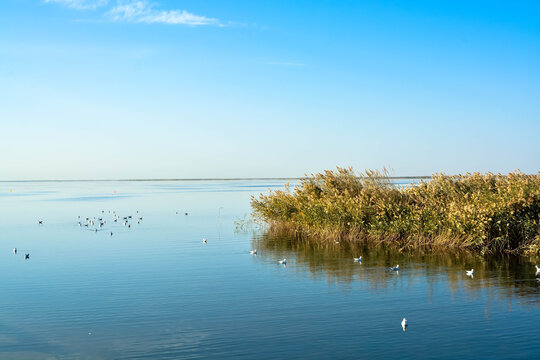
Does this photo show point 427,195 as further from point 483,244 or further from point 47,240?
point 47,240

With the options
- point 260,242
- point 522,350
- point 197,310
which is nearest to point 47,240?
point 260,242

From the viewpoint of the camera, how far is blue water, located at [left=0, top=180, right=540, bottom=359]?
11.4 m

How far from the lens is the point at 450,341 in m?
11.6

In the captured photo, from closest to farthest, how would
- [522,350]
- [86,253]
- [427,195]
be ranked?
1. [522,350]
2. [86,253]
3. [427,195]

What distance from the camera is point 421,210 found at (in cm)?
2503

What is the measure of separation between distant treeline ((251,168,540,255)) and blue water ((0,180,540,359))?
1.52 m

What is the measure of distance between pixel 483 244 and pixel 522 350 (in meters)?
13.0

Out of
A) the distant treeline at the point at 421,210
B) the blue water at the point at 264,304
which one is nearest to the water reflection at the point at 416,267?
the blue water at the point at 264,304

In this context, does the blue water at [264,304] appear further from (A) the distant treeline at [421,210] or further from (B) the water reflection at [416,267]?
(A) the distant treeline at [421,210]

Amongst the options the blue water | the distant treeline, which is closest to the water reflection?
the blue water

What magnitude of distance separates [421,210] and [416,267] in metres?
5.36

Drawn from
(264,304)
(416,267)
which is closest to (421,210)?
(416,267)

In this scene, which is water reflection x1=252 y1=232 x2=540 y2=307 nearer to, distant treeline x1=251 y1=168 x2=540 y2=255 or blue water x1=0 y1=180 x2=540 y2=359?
blue water x1=0 y1=180 x2=540 y2=359

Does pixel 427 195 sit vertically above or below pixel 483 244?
above
